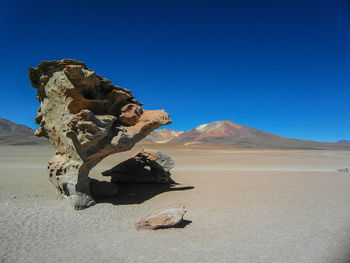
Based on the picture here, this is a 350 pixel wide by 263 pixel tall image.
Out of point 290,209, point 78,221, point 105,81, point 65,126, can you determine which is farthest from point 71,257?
point 290,209

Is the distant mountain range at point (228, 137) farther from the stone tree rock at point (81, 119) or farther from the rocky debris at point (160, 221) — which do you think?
the rocky debris at point (160, 221)

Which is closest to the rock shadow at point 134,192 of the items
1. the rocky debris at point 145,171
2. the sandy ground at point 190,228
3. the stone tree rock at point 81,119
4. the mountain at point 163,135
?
the sandy ground at point 190,228

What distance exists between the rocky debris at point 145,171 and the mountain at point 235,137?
297 feet

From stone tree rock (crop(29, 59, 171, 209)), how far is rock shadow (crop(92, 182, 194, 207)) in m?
1.23

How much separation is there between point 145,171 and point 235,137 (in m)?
108

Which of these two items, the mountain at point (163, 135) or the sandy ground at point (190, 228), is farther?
the mountain at point (163, 135)

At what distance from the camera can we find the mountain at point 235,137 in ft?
353

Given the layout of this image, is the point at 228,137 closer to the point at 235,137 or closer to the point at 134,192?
the point at 235,137

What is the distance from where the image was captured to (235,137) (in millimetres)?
116500

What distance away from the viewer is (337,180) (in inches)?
590

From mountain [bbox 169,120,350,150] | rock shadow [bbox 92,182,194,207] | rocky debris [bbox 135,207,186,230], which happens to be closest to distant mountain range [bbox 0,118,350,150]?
mountain [bbox 169,120,350,150]

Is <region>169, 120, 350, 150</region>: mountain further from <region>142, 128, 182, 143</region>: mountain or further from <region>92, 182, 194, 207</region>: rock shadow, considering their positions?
<region>92, 182, 194, 207</region>: rock shadow

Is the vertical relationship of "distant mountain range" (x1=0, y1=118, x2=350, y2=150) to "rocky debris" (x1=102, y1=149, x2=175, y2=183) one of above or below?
above

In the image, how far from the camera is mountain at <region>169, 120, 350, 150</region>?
107606mm
